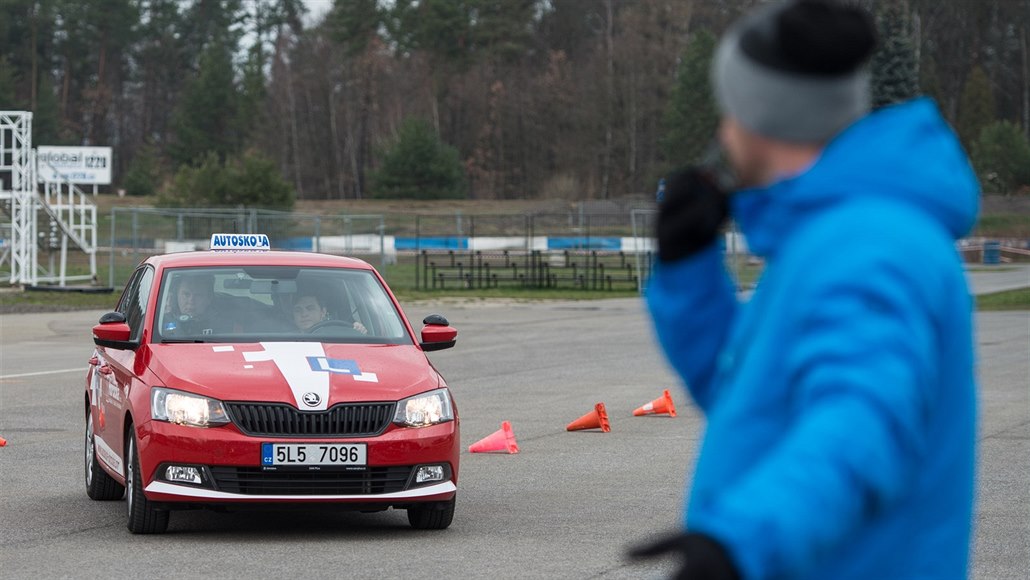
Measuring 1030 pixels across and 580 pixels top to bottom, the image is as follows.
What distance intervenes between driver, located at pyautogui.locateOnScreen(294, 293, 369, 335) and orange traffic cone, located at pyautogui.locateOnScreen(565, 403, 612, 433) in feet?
13.6

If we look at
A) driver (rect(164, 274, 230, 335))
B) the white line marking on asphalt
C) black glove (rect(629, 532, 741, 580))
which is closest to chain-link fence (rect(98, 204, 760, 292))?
the white line marking on asphalt

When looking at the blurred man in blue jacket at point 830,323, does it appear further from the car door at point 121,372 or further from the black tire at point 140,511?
the car door at point 121,372

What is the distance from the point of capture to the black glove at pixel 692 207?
243 cm

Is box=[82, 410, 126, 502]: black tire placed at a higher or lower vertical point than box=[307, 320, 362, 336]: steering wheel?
lower

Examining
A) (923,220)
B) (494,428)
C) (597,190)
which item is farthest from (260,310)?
(597,190)

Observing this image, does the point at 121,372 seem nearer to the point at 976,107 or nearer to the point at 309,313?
the point at 309,313

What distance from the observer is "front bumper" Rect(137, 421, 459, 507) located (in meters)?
8.52

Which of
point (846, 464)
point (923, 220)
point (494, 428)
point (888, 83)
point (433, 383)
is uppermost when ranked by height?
point (888, 83)

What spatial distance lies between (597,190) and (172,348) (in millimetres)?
100893

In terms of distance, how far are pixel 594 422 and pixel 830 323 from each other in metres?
11.8

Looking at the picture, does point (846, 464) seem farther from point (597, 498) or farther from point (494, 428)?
point (494, 428)

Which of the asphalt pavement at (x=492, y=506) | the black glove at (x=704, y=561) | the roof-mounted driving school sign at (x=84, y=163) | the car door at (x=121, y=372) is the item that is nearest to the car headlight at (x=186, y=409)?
the car door at (x=121, y=372)

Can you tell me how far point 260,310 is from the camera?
9992mm

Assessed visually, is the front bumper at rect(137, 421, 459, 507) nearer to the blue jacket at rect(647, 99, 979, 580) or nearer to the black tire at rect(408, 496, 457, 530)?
the black tire at rect(408, 496, 457, 530)
